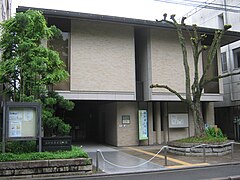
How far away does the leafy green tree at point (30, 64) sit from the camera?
Result: 1144 centimetres


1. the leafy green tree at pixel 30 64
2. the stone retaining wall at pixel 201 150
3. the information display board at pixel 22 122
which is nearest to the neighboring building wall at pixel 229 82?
the stone retaining wall at pixel 201 150

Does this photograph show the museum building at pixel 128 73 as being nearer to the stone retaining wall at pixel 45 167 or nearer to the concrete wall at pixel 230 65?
the concrete wall at pixel 230 65

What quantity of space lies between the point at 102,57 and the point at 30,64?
25.8 feet

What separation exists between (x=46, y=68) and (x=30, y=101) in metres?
1.52

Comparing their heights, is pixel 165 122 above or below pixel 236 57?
below

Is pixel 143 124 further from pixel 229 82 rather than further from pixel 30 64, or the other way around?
pixel 30 64

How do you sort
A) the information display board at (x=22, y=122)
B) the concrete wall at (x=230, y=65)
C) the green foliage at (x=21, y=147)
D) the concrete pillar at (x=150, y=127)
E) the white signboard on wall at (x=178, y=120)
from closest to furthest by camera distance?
the information display board at (x=22, y=122)
the green foliage at (x=21, y=147)
the concrete pillar at (x=150, y=127)
the white signboard on wall at (x=178, y=120)
the concrete wall at (x=230, y=65)

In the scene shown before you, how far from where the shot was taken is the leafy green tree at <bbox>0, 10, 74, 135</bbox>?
11438 mm

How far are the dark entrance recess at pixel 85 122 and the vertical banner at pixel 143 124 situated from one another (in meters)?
5.27

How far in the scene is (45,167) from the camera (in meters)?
9.69

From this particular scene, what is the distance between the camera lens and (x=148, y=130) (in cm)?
2055

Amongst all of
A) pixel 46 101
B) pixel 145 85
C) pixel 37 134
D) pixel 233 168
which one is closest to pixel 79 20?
pixel 145 85

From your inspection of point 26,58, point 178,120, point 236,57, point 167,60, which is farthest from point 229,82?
point 26,58

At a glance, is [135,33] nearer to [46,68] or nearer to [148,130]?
[148,130]
